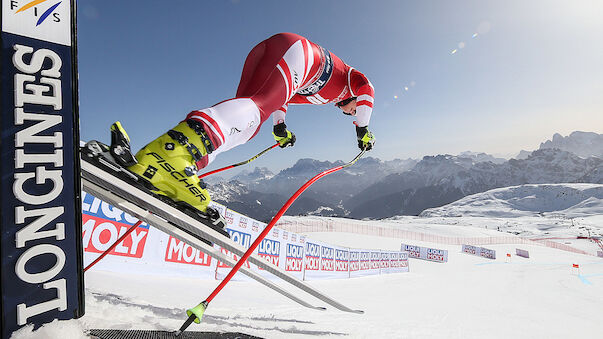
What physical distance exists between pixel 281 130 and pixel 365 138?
0.95 metres

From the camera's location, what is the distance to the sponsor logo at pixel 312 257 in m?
10.8

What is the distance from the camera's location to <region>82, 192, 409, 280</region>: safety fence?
4668 millimetres

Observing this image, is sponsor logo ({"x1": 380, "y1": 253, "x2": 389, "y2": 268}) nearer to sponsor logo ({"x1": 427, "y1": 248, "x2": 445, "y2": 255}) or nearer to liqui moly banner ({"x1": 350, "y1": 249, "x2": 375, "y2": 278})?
liqui moly banner ({"x1": 350, "y1": 249, "x2": 375, "y2": 278})

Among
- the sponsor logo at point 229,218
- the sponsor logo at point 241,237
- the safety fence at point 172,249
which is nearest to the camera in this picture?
the safety fence at point 172,249

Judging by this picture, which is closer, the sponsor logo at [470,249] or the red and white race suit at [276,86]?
the red and white race suit at [276,86]

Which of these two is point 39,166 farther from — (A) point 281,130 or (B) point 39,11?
(A) point 281,130

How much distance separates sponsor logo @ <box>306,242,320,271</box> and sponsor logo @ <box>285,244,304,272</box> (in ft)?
1.24

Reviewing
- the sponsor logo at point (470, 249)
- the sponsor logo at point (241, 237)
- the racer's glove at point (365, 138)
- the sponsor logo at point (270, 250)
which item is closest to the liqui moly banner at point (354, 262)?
the sponsor logo at point (270, 250)

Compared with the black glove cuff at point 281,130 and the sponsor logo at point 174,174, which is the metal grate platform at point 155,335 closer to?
the sponsor logo at point 174,174

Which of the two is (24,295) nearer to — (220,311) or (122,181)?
(122,181)

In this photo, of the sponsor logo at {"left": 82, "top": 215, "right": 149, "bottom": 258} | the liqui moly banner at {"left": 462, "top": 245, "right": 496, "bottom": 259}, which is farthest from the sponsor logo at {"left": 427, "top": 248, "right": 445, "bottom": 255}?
the sponsor logo at {"left": 82, "top": 215, "right": 149, "bottom": 258}

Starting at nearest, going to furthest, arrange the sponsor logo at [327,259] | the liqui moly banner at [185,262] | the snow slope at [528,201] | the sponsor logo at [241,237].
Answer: the liqui moly banner at [185,262]
the sponsor logo at [241,237]
the sponsor logo at [327,259]
the snow slope at [528,201]

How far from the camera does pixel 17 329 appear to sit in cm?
80

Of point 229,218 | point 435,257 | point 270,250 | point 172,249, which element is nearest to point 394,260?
point 435,257
